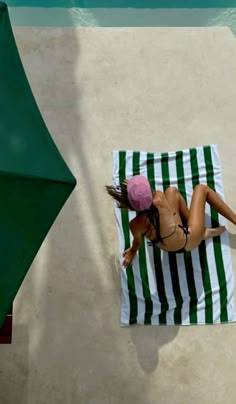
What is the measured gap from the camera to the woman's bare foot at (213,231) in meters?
4.09

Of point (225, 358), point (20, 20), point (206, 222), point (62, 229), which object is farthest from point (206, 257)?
point (20, 20)

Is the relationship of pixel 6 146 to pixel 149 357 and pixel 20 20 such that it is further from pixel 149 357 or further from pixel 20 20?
pixel 20 20

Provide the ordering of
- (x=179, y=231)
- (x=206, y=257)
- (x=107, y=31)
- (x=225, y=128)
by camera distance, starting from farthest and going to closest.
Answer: (x=107, y=31) → (x=225, y=128) → (x=206, y=257) → (x=179, y=231)

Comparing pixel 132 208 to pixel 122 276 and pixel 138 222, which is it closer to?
pixel 138 222

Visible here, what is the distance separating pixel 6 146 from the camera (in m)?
2.82

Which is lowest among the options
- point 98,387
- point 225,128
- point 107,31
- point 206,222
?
point 98,387

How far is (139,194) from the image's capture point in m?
3.47

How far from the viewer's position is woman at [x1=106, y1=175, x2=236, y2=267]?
353 cm

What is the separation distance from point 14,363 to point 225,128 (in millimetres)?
2396

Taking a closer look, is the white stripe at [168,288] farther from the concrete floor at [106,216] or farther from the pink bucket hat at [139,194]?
the pink bucket hat at [139,194]

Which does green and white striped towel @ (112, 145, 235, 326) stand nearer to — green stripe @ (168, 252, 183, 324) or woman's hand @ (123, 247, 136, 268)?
green stripe @ (168, 252, 183, 324)

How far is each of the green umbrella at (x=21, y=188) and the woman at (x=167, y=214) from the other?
0.66m

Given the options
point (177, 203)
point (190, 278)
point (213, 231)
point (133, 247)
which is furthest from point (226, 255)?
point (133, 247)

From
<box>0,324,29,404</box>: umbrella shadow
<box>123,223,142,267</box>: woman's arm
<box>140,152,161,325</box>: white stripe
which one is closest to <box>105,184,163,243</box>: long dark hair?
<box>123,223,142,267</box>: woman's arm
